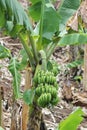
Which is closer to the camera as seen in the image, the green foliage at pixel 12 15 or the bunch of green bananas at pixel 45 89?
the bunch of green bananas at pixel 45 89

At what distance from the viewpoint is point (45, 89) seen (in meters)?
2.38

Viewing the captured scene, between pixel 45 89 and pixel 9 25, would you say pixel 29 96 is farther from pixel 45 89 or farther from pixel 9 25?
pixel 9 25

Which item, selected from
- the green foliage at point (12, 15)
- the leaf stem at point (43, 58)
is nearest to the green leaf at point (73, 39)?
the leaf stem at point (43, 58)

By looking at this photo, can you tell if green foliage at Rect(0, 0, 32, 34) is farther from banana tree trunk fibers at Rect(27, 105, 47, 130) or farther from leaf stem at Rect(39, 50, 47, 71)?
banana tree trunk fibers at Rect(27, 105, 47, 130)

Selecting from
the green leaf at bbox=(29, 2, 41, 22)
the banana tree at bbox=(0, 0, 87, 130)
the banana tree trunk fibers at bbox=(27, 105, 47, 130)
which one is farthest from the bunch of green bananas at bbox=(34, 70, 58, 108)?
the green leaf at bbox=(29, 2, 41, 22)

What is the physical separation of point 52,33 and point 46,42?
92 millimetres

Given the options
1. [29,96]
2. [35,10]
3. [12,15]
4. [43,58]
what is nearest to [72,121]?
[29,96]

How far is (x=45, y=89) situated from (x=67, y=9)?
3.26ft

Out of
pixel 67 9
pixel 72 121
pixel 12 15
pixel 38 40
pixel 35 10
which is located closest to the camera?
pixel 72 121

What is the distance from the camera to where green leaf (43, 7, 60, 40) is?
281 centimetres

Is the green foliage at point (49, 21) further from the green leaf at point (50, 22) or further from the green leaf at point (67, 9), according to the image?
the green leaf at point (67, 9)

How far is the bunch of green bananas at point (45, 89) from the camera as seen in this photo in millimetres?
2342

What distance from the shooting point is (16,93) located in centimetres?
289

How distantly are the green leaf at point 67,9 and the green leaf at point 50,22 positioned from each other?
0.20 meters
